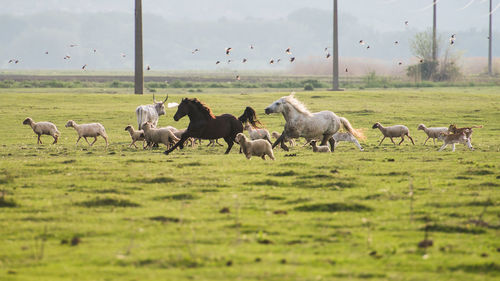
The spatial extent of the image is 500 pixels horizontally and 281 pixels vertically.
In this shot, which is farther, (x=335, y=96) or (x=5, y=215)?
(x=335, y=96)

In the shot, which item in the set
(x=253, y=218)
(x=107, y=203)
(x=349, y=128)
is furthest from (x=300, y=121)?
(x=253, y=218)

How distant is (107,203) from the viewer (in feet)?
45.0

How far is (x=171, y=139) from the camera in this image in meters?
26.3

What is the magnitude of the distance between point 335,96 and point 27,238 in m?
47.1

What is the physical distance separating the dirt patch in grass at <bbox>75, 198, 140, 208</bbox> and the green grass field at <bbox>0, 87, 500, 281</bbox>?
0.02 m

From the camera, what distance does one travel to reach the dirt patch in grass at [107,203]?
13.6 metres

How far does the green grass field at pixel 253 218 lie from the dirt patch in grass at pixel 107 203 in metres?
0.02

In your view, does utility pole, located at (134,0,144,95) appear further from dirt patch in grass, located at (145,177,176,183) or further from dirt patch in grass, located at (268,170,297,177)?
dirt patch in grass, located at (145,177,176,183)

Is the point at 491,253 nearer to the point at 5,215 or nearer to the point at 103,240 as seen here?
the point at 103,240

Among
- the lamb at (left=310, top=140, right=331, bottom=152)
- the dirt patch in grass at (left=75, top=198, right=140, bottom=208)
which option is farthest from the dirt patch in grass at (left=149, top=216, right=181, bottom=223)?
the lamb at (left=310, top=140, right=331, bottom=152)

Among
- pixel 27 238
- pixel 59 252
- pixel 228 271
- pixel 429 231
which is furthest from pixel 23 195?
pixel 429 231

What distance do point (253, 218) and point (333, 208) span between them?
162 cm

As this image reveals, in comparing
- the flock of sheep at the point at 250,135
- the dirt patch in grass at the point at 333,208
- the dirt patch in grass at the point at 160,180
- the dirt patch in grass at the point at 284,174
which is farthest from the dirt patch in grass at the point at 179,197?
the flock of sheep at the point at 250,135

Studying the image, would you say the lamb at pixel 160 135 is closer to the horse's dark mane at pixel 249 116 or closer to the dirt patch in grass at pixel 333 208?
the horse's dark mane at pixel 249 116
